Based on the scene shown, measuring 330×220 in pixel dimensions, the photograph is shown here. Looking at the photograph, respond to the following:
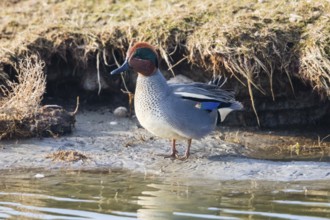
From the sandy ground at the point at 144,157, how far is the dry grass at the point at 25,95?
0.87 ft

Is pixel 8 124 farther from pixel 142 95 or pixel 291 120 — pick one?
pixel 291 120

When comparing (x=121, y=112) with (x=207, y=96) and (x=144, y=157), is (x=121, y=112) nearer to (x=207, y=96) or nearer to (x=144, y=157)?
(x=144, y=157)

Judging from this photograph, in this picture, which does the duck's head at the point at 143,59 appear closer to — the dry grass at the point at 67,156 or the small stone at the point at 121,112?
the dry grass at the point at 67,156

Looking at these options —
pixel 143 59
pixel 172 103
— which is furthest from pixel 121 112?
pixel 172 103

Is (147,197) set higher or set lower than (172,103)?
lower

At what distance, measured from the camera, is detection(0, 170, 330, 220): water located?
6.10m

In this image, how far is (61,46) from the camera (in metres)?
9.17

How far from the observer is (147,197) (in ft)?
21.7

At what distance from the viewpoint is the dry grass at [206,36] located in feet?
27.7

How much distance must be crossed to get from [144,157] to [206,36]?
1.48 m

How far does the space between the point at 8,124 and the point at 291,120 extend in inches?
114

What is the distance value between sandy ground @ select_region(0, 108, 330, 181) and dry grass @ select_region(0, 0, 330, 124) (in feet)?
2.48

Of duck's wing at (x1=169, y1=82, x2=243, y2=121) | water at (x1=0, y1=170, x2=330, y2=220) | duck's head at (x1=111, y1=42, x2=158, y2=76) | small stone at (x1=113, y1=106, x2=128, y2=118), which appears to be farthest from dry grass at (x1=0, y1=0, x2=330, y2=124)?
water at (x1=0, y1=170, x2=330, y2=220)

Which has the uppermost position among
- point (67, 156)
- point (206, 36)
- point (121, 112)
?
point (206, 36)
